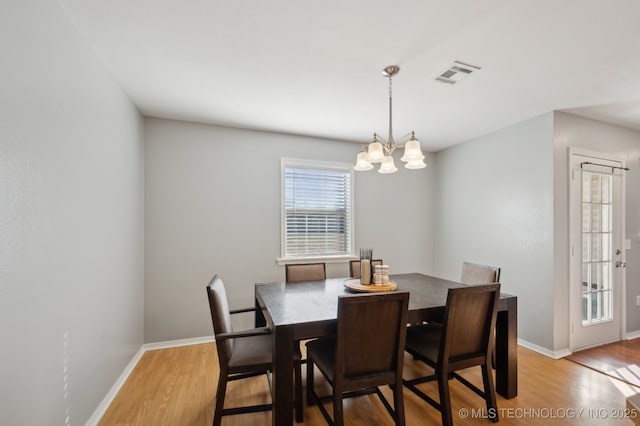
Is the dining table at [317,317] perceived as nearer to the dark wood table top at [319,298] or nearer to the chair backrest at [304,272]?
the dark wood table top at [319,298]

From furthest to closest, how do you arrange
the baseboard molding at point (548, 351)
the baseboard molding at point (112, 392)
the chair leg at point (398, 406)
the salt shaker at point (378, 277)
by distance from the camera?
1. the baseboard molding at point (548, 351)
2. the salt shaker at point (378, 277)
3. the baseboard molding at point (112, 392)
4. the chair leg at point (398, 406)

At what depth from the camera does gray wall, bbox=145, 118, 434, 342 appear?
3.18m

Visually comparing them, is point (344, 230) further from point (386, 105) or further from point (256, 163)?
point (386, 105)

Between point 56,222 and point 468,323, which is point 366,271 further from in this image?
point 56,222

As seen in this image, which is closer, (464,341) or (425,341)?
(464,341)

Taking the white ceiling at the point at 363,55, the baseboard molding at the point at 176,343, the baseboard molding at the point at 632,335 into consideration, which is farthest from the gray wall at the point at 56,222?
the baseboard molding at the point at 632,335

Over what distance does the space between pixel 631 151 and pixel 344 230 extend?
12.1 ft

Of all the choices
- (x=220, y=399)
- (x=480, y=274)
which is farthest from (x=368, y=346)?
(x=480, y=274)

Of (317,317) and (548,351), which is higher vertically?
(317,317)

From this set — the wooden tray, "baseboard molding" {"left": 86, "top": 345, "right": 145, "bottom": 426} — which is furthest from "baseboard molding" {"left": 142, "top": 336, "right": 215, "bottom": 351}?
the wooden tray

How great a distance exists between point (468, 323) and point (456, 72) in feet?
6.20

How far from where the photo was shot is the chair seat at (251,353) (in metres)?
1.83

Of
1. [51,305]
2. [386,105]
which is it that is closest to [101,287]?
[51,305]

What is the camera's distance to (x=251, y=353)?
6.37 feet
